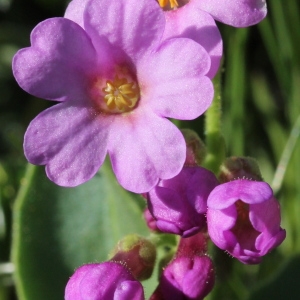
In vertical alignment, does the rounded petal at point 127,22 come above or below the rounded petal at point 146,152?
above

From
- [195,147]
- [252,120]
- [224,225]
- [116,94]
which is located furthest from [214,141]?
[252,120]

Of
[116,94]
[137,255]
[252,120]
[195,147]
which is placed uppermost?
[116,94]

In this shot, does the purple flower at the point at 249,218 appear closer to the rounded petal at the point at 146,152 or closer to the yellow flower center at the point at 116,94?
the rounded petal at the point at 146,152

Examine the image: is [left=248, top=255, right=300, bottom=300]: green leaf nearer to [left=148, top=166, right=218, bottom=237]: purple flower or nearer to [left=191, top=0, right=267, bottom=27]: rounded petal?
[left=148, top=166, right=218, bottom=237]: purple flower

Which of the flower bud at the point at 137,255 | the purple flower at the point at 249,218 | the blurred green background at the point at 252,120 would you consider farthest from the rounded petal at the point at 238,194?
the blurred green background at the point at 252,120

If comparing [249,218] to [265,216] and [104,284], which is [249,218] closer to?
[265,216]
